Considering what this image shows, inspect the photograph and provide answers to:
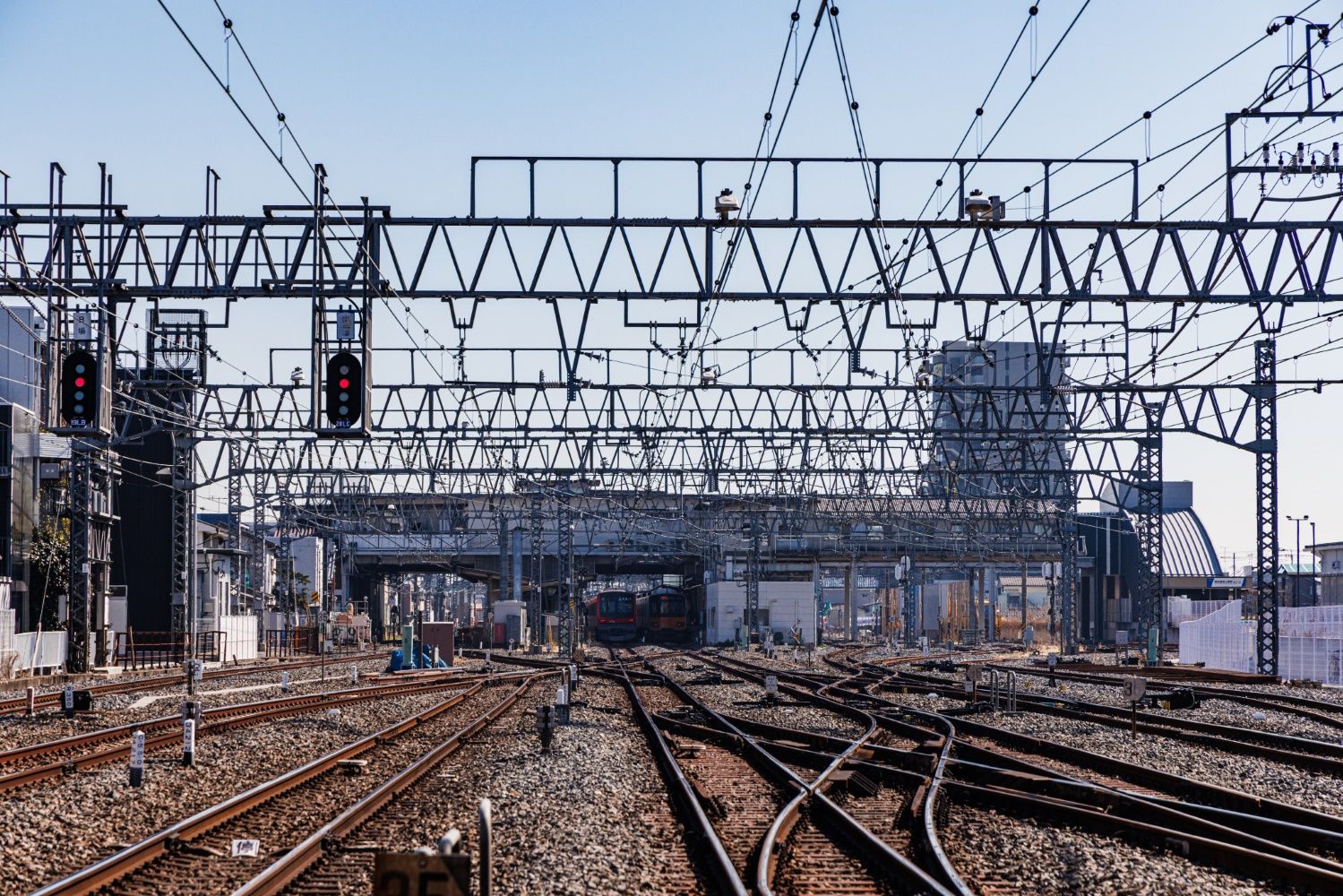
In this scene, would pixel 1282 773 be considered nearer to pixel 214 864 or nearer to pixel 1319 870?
pixel 1319 870

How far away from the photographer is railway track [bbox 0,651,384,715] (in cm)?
2552

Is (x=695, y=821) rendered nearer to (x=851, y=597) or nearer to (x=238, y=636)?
(x=238, y=636)

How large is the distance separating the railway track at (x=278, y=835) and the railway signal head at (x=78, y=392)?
5.24 m

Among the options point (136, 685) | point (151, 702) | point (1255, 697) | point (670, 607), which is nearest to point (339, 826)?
point (151, 702)

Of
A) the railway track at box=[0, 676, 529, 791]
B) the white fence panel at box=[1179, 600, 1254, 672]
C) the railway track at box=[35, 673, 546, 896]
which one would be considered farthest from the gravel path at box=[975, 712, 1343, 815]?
the white fence panel at box=[1179, 600, 1254, 672]

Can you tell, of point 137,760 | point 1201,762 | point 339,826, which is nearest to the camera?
point 339,826

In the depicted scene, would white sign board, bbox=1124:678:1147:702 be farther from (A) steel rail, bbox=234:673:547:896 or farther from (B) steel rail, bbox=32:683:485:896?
(B) steel rail, bbox=32:683:485:896

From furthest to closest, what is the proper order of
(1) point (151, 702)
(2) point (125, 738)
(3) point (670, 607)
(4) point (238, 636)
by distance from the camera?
(3) point (670, 607), (4) point (238, 636), (1) point (151, 702), (2) point (125, 738)

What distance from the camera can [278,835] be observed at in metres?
11.9

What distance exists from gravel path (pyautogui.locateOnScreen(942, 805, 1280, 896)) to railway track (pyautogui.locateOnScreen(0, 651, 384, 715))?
17245 millimetres

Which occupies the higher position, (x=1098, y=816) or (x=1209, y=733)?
(x=1098, y=816)

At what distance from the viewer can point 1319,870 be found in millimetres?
9766

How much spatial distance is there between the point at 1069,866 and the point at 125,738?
1365 centimetres

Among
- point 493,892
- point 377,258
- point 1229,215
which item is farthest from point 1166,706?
point 493,892
